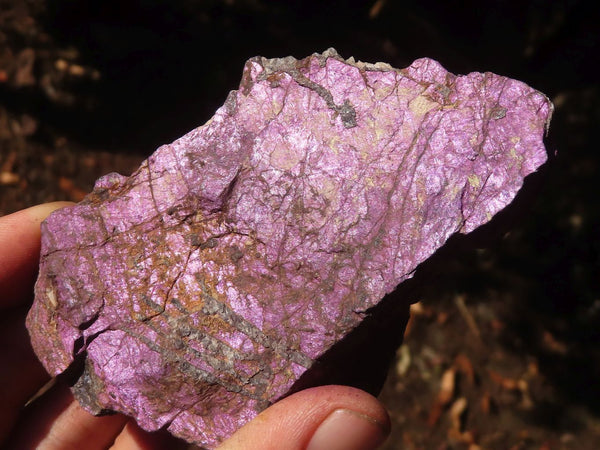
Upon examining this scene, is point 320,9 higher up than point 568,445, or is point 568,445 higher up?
point 320,9

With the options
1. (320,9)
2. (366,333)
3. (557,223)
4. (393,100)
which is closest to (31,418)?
(366,333)

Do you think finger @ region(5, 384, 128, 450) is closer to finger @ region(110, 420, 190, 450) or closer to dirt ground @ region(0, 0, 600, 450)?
finger @ region(110, 420, 190, 450)

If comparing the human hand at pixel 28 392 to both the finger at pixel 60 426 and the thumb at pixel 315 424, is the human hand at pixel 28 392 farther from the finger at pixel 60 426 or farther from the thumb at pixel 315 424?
the thumb at pixel 315 424

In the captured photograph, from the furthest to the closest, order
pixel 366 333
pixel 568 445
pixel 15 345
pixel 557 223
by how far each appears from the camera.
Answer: pixel 557 223 → pixel 568 445 → pixel 15 345 → pixel 366 333

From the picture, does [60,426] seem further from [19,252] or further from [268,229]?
[268,229]

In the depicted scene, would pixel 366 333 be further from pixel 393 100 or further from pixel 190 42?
pixel 190 42

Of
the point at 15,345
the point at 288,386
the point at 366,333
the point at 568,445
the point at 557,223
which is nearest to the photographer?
the point at 288,386

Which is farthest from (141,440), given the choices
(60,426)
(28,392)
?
(28,392)

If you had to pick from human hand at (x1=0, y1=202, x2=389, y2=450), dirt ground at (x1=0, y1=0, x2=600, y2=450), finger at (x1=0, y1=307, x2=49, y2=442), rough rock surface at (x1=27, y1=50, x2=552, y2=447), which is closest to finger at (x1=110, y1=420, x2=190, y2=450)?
human hand at (x1=0, y1=202, x2=389, y2=450)
